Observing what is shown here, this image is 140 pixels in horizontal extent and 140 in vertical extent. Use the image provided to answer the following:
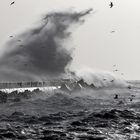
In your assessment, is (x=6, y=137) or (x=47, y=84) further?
(x=47, y=84)

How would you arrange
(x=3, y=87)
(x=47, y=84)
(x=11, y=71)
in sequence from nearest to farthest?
(x=3, y=87) < (x=47, y=84) < (x=11, y=71)

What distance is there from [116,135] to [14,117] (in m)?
11.8

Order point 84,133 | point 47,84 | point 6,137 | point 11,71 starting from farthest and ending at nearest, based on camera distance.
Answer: point 11,71 → point 47,84 → point 84,133 → point 6,137

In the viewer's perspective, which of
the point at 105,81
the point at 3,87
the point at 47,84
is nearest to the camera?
the point at 3,87

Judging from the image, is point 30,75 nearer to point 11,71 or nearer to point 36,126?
point 11,71

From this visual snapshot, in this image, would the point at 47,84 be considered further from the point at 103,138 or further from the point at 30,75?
the point at 103,138

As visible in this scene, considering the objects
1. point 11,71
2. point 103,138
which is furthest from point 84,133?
point 11,71

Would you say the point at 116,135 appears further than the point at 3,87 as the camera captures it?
No

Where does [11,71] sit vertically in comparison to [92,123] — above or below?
above

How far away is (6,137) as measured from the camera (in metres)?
23.7

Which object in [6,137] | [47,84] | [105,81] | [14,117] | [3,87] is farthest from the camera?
[105,81]

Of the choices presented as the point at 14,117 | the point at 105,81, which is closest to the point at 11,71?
the point at 105,81

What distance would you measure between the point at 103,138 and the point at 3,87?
2070 inches

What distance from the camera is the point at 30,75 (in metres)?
110
